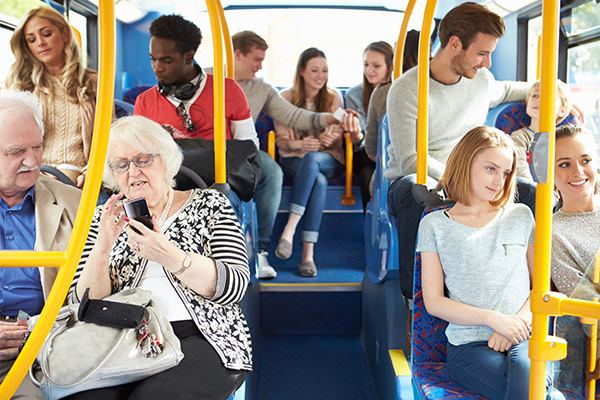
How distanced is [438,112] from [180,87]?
1259mm

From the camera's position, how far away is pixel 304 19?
4816 millimetres

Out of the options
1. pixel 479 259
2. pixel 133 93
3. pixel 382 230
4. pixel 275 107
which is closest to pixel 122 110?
pixel 133 93

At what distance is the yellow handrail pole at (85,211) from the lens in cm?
123

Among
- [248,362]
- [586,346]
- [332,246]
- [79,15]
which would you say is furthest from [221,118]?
[79,15]

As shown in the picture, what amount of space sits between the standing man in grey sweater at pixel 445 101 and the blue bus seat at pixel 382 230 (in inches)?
4.5

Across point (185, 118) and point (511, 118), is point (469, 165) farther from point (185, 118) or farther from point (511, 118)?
point (185, 118)

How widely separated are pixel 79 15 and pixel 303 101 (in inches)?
69.2

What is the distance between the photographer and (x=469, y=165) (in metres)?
1.94

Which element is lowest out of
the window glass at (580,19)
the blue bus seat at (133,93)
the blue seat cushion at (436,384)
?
the blue seat cushion at (436,384)

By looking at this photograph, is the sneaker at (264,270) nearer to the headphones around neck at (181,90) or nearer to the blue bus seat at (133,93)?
the headphones around neck at (181,90)

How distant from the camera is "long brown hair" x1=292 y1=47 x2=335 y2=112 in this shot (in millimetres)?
4406

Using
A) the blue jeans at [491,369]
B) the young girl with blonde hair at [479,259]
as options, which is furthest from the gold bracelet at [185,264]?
the blue jeans at [491,369]

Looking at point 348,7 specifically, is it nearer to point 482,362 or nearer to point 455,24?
point 455,24

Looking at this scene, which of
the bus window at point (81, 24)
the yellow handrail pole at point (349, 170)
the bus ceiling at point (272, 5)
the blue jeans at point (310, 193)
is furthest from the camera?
the bus ceiling at point (272, 5)
